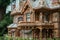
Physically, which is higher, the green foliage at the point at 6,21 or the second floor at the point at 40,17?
the second floor at the point at 40,17

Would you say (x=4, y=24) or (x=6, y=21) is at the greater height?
(x=6, y=21)

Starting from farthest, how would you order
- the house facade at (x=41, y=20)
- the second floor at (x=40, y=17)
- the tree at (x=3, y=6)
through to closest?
the tree at (x=3, y=6) < the second floor at (x=40, y=17) < the house facade at (x=41, y=20)

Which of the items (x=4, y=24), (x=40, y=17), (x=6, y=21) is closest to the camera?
(x=40, y=17)

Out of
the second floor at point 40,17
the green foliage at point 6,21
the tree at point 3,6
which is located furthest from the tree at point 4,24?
the second floor at point 40,17

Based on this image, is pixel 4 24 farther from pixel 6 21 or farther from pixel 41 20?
pixel 41 20

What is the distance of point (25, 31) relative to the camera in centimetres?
4497

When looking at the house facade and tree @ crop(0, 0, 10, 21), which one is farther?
tree @ crop(0, 0, 10, 21)

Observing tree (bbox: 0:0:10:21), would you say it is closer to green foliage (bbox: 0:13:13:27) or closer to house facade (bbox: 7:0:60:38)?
green foliage (bbox: 0:13:13:27)

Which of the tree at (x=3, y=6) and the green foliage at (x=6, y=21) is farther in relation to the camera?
the tree at (x=3, y=6)

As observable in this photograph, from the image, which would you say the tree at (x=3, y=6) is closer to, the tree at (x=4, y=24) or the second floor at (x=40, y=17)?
the tree at (x=4, y=24)

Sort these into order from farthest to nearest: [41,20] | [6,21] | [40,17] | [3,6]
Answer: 1. [3,6]
2. [6,21]
3. [40,17]
4. [41,20]

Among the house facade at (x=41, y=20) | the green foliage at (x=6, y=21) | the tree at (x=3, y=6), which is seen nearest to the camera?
the house facade at (x=41, y=20)

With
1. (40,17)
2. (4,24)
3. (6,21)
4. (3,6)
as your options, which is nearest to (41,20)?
(40,17)

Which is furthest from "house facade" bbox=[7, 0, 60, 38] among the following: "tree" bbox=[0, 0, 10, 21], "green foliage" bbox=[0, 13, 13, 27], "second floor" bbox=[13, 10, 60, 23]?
"tree" bbox=[0, 0, 10, 21]
